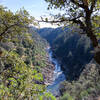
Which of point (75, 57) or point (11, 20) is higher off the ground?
point (11, 20)

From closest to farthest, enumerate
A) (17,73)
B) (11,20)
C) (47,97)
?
1. (47,97)
2. (17,73)
3. (11,20)

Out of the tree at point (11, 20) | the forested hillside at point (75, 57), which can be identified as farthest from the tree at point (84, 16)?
the forested hillside at point (75, 57)

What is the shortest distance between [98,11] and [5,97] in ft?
10.9

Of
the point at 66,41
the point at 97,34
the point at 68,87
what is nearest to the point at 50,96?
the point at 97,34

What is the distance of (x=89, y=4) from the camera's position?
380 centimetres

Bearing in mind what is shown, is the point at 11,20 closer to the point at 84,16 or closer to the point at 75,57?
the point at 84,16

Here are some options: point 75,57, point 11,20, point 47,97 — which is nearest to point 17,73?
point 47,97

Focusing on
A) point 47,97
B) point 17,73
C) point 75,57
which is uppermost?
point 17,73

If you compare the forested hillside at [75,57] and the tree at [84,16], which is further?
the forested hillside at [75,57]

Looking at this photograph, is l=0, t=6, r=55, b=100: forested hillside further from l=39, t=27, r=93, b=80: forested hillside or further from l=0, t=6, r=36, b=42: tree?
l=39, t=27, r=93, b=80: forested hillside

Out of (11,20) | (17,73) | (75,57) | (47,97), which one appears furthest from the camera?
(75,57)

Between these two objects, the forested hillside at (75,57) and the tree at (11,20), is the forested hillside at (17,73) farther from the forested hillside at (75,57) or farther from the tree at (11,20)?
the forested hillside at (75,57)

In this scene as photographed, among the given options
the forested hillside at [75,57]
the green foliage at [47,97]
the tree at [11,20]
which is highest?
the tree at [11,20]

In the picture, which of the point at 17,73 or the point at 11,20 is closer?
the point at 17,73
